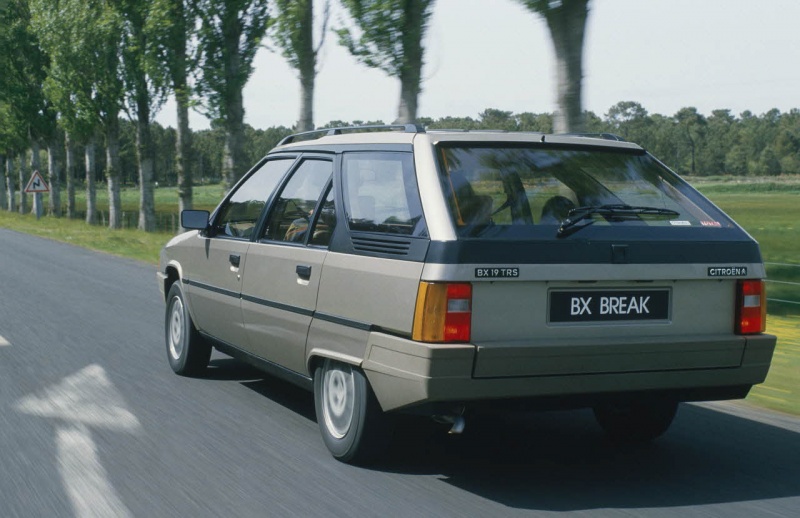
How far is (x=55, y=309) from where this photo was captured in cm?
1230

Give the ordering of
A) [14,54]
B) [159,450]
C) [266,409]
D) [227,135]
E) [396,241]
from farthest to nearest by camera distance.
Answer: [14,54] < [227,135] < [266,409] < [159,450] < [396,241]

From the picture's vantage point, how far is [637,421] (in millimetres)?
6105

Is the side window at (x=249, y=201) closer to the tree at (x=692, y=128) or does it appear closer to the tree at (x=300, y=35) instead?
the tree at (x=300, y=35)

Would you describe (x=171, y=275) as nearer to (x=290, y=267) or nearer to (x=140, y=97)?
(x=290, y=267)

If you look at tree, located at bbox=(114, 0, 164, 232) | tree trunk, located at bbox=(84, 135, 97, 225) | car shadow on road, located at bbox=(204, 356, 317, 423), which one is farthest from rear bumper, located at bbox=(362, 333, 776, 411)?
tree trunk, located at bbox=(84, 135, 97, 225)

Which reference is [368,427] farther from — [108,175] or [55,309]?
[108,175]

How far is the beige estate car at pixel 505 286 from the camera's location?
477 centimetres

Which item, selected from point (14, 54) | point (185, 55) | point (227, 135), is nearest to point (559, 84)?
point (227, 135)

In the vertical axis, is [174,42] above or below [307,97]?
above

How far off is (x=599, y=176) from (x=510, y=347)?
138cm

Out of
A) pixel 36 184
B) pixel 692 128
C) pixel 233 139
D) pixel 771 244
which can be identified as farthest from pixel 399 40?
pixel 692 128

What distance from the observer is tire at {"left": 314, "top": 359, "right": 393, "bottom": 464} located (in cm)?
521

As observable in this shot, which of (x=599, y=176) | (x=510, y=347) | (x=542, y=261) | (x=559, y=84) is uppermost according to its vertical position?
(x=559, y=84)

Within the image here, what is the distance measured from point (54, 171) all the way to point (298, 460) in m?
54.8
